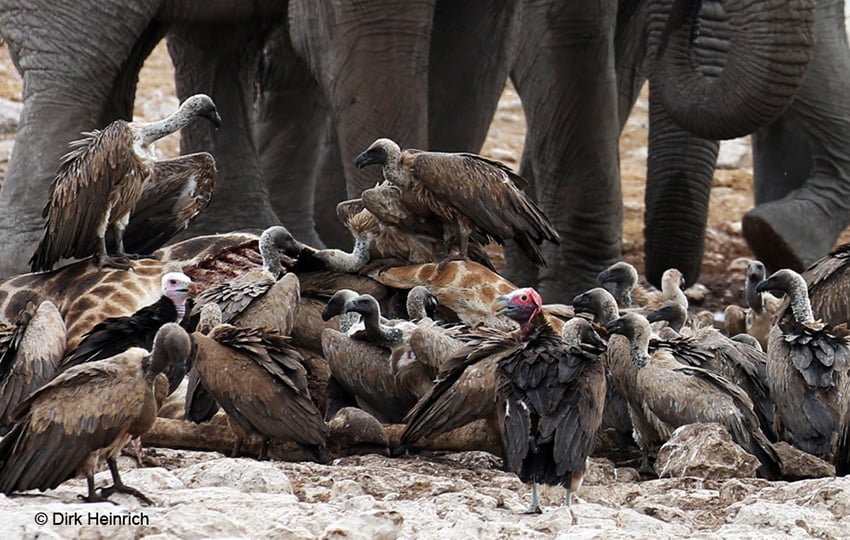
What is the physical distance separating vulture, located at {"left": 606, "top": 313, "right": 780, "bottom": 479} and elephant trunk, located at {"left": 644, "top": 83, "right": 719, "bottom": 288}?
15.7 feet

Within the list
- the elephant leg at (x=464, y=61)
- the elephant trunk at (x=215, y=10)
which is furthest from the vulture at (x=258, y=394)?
the elephant leg at (x=464, y=61)

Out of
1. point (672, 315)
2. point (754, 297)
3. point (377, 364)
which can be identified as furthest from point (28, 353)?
point (754, 297)

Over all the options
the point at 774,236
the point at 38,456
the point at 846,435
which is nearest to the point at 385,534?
the point at 38,456

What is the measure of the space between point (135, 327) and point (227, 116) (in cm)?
507

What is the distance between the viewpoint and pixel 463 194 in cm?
1072

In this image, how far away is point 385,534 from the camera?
6.77m

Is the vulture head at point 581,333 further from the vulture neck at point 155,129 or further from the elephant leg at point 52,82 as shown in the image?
the elephant leg at point 52,82

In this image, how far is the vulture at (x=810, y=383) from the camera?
9.36 metres

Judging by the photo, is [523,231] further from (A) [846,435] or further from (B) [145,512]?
(B) [145,512]

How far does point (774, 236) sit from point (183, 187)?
4.57 m

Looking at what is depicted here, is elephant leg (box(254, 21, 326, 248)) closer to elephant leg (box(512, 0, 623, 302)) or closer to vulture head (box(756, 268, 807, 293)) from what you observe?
elephant leg (box(512, 0, 623, 302))

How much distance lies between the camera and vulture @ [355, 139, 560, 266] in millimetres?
10734

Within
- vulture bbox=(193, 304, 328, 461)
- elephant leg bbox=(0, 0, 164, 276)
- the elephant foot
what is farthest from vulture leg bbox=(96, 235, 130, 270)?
the elephant foot

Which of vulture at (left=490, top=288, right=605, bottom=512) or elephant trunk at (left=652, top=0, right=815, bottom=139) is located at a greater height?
elephant trunk at (left=652, top=0, right=815, bottom=139)
